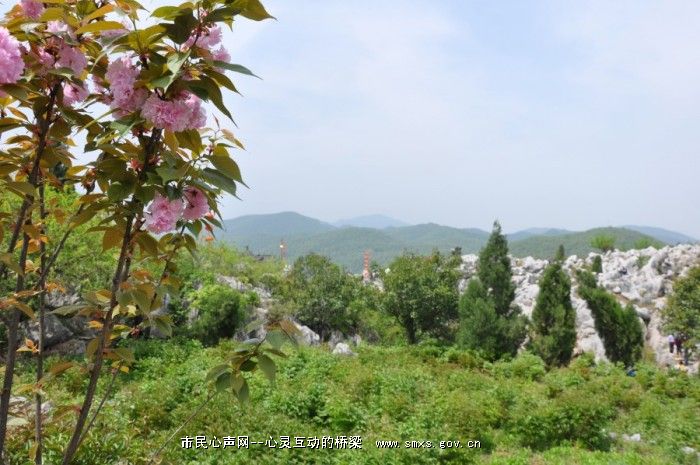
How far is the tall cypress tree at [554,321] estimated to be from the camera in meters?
13.0

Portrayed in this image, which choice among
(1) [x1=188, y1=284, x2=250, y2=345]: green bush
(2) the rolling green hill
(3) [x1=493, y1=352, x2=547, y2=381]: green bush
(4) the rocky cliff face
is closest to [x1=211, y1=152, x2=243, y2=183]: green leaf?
(3) [x1=493, y1=352, x2=547, y2=381]: green bush

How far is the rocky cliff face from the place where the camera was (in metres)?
17.3

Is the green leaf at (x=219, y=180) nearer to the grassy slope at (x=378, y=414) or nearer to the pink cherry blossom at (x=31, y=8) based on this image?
the pink cherry blossom at (x=31, y=8)

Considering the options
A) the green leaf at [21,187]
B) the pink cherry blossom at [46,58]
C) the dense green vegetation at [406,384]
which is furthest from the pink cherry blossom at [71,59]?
the dense green vegetation at [406,384]

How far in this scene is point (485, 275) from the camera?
49.6 ft

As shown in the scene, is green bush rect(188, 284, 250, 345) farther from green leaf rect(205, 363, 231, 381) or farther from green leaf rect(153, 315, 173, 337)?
green leaf rect(205, 363, 231, 381)

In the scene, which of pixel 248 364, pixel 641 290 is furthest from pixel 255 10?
pixel 641 290

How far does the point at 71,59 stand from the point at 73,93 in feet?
0.46

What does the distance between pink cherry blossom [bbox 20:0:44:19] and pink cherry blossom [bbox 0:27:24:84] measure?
0.23 meters

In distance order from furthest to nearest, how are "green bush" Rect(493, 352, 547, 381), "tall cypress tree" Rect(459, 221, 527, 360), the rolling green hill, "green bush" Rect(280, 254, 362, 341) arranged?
1. the rolling green hill
2. "green bush" Rect(280, 254, 362, 341)
3. "tall cypress tree" Rect(459, 221, 527, 360)
4. "green bush" Rect(493, 352, 547, 381)

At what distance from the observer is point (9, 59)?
1104 millimetres

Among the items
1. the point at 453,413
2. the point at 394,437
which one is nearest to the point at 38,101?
the point at 394,437

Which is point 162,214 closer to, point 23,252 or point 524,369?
point 23,252

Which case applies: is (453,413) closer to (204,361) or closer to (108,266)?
(204,361)
